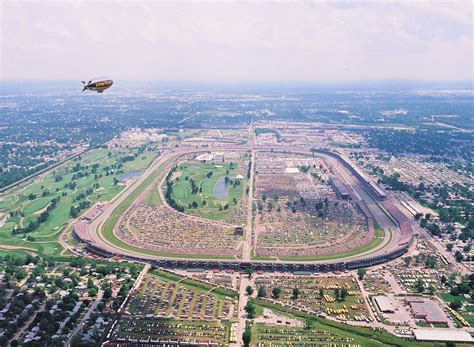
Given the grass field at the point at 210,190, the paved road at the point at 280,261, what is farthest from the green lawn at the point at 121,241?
the grass field at the point at 210,190

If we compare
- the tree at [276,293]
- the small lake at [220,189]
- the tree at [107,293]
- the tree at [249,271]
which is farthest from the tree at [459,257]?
the tree at [107,293]

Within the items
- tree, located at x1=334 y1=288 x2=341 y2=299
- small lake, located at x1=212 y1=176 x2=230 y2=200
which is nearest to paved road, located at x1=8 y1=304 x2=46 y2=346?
tree, located at x1=334 y1=288 x2=341 y2=299

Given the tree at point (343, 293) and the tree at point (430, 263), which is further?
the tree at point (430, 263)

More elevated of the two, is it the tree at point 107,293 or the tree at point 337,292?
the tree at point 107,293

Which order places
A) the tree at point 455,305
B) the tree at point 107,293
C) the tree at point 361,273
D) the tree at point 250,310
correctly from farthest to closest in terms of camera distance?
1. the tree at point 361,273
2. the tree at point 107,293
3. the tree at point 455,305
4. the tree at point 250,310

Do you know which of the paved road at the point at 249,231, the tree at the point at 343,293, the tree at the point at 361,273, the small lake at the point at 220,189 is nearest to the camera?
the tree at the point at 343,293

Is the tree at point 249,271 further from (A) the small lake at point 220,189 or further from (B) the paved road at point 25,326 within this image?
(A) the small lake at point 220,189

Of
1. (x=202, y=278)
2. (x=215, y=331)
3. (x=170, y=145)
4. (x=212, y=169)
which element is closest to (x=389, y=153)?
(x=212, y=169)

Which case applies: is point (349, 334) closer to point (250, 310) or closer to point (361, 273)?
point (250, 310)

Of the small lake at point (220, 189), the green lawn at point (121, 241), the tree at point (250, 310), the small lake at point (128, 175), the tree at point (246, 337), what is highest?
the tree at point (246, 337)
